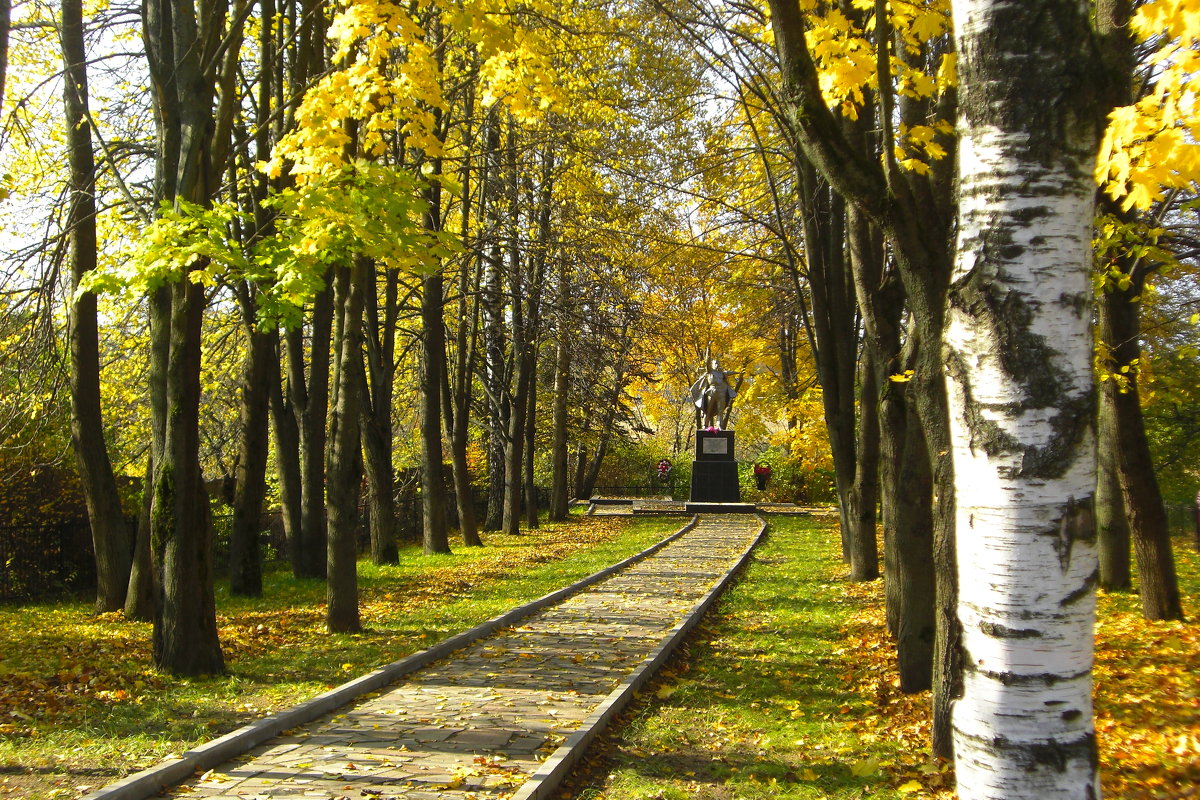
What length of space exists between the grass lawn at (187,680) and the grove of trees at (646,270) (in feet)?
1.95

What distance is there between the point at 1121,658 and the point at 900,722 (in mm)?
2404

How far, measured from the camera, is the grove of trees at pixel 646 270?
2.99m

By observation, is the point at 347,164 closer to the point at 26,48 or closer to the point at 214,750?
the point at 214,750

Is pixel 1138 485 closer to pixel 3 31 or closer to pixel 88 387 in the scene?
pixel 3 31

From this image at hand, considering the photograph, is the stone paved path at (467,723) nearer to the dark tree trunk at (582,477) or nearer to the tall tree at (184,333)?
the tall tree at (184,333)

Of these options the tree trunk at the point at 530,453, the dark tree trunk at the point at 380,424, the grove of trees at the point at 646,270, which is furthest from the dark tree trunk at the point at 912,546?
the tree trunk at the point at 530,453

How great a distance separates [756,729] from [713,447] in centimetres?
2757

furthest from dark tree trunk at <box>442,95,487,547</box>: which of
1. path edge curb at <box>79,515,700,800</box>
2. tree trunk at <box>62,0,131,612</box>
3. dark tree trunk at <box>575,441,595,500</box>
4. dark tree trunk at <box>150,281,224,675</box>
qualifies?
dark tree trunk at <box>575,441,595,500</box>

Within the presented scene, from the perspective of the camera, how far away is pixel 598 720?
6.70 m

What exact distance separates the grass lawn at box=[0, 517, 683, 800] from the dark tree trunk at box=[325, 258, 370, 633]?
34 centimetres

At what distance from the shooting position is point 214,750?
229 inches

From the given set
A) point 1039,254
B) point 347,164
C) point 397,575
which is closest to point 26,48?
point 347,164

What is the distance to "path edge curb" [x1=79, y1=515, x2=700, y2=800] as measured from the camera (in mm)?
5224

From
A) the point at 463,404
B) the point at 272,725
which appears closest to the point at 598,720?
the point at 272,725
